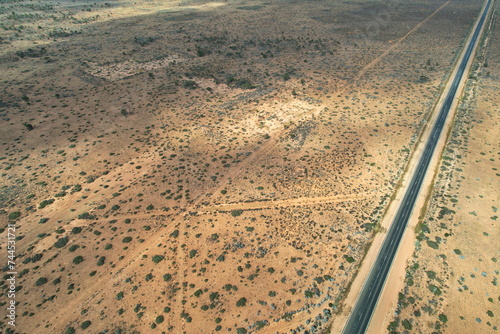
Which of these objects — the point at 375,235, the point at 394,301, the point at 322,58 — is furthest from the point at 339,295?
the point at 322,58

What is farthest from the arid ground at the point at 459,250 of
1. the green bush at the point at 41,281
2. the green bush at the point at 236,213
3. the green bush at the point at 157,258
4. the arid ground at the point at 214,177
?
the green bush at the point at 41,281

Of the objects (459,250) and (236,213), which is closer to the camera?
(459,250)

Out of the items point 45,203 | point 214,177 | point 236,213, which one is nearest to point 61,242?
point 45,203

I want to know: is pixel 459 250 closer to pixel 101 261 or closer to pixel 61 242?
pixel 101 261

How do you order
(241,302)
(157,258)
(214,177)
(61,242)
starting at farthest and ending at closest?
1. (214,177)
2. (61,242)
3. (157,258)
4. (241,302)

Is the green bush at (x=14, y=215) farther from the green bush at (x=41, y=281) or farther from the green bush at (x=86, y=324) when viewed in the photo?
the green bush at (x=86, y=324)

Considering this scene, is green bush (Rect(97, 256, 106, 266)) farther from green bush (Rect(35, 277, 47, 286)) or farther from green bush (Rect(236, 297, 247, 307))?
green bush (Rect(236, 297, 247, 307))

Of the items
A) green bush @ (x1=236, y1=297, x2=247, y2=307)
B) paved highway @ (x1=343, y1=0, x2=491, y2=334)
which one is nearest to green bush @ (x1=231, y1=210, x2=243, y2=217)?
green bush @ (x1=236, y1=297, x2=247, y2=307)

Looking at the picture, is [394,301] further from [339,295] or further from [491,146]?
Answer: [491,146]
